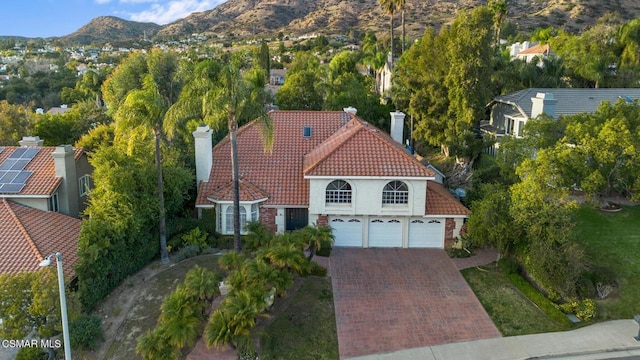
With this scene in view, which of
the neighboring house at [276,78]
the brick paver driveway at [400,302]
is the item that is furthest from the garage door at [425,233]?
the neighboring house at [276,78]

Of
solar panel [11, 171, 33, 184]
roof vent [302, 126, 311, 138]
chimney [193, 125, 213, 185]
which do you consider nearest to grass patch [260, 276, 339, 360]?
chimney [193, 125, 213, 185]

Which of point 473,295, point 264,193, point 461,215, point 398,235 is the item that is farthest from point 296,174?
point 473,295

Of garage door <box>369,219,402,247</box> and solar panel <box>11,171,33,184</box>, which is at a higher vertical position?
solar panel <box>11,171,33,184</box>

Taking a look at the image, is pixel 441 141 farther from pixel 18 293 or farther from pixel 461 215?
pixel 18 293

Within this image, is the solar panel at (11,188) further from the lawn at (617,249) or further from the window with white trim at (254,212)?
the lawn at (617,249)

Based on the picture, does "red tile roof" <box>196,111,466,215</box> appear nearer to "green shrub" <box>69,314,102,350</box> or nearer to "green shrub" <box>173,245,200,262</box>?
"green shrub" <box>173,245,200,262</box>

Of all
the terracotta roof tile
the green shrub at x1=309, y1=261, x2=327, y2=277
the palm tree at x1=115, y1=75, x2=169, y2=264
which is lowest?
the green shrub at x1=309, y1=261, x2=327, y2=277
